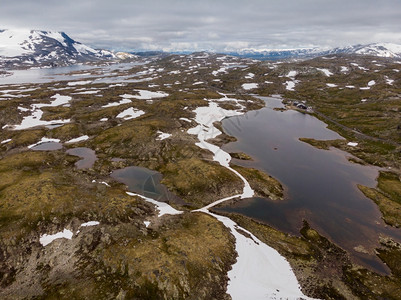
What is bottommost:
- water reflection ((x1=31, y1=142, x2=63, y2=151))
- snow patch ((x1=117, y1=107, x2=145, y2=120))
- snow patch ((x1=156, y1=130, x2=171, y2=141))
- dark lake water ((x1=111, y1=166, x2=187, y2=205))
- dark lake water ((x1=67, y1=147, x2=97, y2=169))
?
dark lake water ((x1=111, y1=166, x2=187, y2=205))

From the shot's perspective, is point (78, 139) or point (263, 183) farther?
point (78, 139)


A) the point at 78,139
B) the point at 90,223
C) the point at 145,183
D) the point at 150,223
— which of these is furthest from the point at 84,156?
the point at 150,223

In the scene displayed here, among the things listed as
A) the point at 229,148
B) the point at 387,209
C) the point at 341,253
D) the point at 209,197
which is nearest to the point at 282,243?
the point at 341,253

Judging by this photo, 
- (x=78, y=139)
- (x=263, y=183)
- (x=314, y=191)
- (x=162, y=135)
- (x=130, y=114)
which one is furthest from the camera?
(x=130, y=114)

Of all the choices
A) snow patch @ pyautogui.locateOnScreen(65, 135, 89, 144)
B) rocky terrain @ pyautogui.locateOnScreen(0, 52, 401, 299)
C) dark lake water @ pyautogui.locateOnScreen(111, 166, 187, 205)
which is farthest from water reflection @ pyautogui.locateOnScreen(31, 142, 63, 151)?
dark lake water @ pyautogui.locateOnScreen(111, 166, 187, 205)

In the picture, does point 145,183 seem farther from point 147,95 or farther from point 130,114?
point 147,95

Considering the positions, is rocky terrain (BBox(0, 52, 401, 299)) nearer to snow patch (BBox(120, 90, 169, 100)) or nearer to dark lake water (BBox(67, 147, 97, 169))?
dark lake water (BBox(67, 147, 97, 169))

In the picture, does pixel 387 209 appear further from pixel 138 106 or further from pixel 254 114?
pixel 138 106
